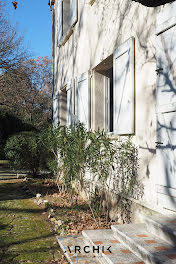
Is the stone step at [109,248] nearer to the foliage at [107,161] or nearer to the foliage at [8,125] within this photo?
the foliage at [107,161]

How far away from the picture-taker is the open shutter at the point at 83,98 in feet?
19.8

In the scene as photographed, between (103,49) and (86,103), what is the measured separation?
1.22 metres

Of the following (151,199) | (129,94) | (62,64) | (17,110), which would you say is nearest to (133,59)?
(129,94)

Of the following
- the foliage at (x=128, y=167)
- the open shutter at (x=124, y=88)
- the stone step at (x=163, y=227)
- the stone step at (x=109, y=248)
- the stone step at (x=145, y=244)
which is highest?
the open shutter at (x=124, y=88)

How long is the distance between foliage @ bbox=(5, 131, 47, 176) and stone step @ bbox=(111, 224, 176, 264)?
17.8ft

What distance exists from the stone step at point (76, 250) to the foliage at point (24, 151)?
477 cm

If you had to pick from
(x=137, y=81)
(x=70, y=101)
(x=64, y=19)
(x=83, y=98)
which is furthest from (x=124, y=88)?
(x=64, y=19)

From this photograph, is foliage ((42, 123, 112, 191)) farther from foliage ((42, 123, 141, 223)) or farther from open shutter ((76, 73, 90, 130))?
open shutter ((76, 73, 90, 130))

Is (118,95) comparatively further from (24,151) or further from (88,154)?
(24,151)

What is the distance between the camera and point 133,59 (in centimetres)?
405

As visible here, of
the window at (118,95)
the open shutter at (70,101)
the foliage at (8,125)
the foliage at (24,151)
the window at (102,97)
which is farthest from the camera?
the foliage at (8,125)

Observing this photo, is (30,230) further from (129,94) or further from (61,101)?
(61,101)

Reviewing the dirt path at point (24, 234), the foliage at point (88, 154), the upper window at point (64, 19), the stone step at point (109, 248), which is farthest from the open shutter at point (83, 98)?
the stone step at point (109, 248)

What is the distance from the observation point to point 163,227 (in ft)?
9.02
